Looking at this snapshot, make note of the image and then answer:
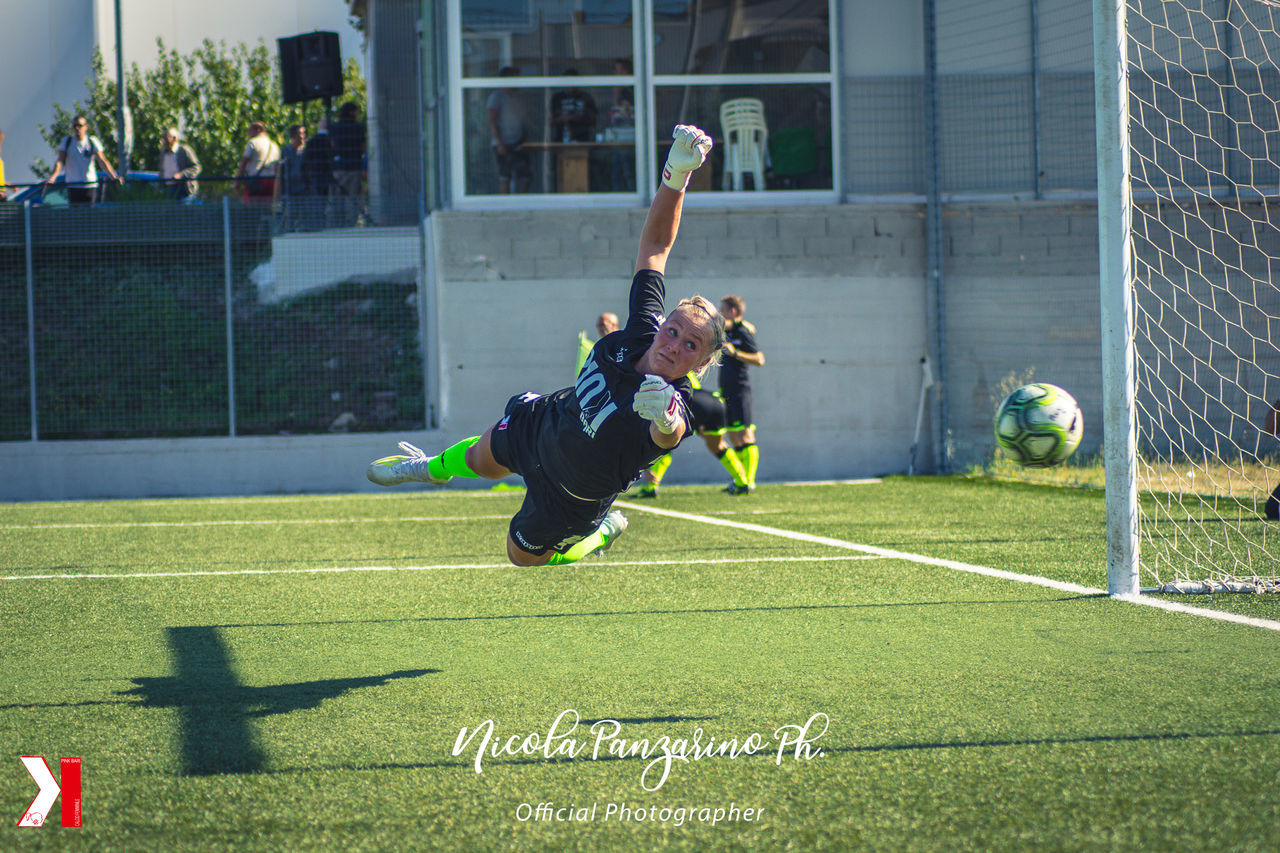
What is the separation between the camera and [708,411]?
11.9 m

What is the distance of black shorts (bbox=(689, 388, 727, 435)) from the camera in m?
11.9

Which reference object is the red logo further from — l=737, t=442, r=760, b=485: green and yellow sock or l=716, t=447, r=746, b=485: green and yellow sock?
l=737, t=442, r=760, b=485: green and yellow sock

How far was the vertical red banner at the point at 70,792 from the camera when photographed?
303 centimetres

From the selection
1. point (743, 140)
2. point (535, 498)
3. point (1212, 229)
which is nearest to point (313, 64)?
point (743, 140)

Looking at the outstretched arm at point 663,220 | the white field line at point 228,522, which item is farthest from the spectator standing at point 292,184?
the outstretched arm at point 663,220

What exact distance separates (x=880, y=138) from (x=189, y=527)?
32.5 feet

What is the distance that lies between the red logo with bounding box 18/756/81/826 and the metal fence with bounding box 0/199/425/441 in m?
11.8

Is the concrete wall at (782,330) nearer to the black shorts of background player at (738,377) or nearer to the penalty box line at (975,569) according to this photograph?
the black shorts of background player at (738,377)

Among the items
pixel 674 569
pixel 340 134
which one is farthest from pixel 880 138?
pixel 674 569

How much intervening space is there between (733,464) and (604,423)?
799 centimetres

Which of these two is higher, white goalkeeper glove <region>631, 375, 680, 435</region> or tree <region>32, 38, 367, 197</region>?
tree <region>32, 38, 367, 197</region>

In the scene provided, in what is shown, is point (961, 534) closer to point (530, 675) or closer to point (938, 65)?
point (530, 675)

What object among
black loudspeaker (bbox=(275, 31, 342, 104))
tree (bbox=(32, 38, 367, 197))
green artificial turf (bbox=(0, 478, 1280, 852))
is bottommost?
green artificial turf (bbox=(0, 478, 1280, 852))

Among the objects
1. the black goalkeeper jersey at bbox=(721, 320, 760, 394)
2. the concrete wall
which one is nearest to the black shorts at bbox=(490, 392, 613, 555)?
the black goalkeeper jersey at bbox=(721, 320, 760, 394)
